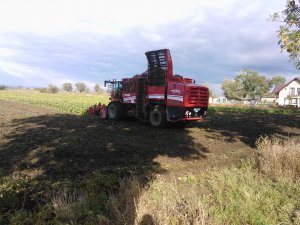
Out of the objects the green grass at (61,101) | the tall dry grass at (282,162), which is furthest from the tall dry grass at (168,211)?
the green grass at (61,101)

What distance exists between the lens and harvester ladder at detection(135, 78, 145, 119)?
13.2m

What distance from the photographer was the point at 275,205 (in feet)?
16.5

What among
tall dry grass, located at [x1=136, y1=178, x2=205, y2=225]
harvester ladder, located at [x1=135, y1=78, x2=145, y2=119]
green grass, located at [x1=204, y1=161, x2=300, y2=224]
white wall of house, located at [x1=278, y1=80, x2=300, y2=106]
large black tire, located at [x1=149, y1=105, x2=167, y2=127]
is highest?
white wall of house, located at [x1=278, y1=80, x2=300, y2=106]

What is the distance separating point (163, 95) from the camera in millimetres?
12273

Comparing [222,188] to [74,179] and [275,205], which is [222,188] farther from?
[74,179]

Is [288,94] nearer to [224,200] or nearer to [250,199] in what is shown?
[250,199]

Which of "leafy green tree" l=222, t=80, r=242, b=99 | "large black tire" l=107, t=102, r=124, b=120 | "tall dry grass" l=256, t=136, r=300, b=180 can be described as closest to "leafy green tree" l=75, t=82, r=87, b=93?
"leafy green tree" l=222, t=80, r=242, b=99

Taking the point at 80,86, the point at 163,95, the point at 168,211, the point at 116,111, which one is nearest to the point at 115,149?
the point at 163,95

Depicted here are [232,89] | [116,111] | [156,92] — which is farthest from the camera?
[232,89]

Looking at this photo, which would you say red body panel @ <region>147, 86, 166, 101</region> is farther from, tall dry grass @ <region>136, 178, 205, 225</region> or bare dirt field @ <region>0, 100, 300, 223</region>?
tall dry grass @ <region>136, 178, 205, 225</region>

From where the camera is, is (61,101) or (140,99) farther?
(61,101)

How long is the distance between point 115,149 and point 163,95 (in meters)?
4.35

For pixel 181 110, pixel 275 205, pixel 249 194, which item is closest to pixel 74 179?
pixel 249 194

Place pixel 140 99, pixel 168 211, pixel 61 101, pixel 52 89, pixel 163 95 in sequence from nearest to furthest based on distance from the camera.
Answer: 1. pixel 168 211
2. pixel 163 95
3. pixel 140 99
4. pixel 61 101
5. pixel 52 89
